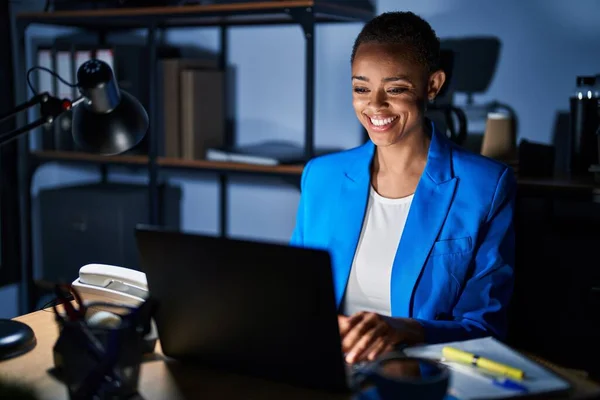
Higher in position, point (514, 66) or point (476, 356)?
point (514, 66)

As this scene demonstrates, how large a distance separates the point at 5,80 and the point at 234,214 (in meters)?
1.04

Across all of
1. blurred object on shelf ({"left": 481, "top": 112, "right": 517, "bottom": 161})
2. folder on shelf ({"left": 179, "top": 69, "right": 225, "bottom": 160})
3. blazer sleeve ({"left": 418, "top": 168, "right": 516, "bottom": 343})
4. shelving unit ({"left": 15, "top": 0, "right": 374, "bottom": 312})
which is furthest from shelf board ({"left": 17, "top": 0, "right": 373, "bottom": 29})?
blazer sleeve ({"left": 418, "top": 168, "right": 516, "bottom": 343})

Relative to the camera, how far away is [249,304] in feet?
3.18

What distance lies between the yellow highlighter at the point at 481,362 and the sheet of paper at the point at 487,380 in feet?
0.03

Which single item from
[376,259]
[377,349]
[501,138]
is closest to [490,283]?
[376,259]

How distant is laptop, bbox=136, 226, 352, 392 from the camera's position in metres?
0.92

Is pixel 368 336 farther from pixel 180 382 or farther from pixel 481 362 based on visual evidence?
pixel 180 382

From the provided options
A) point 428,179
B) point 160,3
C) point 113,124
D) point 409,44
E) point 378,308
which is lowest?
point 378,308

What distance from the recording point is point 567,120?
2277 millimetres

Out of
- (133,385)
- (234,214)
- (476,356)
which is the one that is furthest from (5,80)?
(476,356)

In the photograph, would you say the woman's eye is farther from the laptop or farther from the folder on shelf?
the folder on shelf

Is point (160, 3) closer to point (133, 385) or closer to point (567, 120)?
point (567, 120)

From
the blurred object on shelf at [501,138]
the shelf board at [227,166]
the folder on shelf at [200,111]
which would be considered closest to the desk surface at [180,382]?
the blurred object on shelf at [501,138]

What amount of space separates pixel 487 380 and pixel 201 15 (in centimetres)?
178
